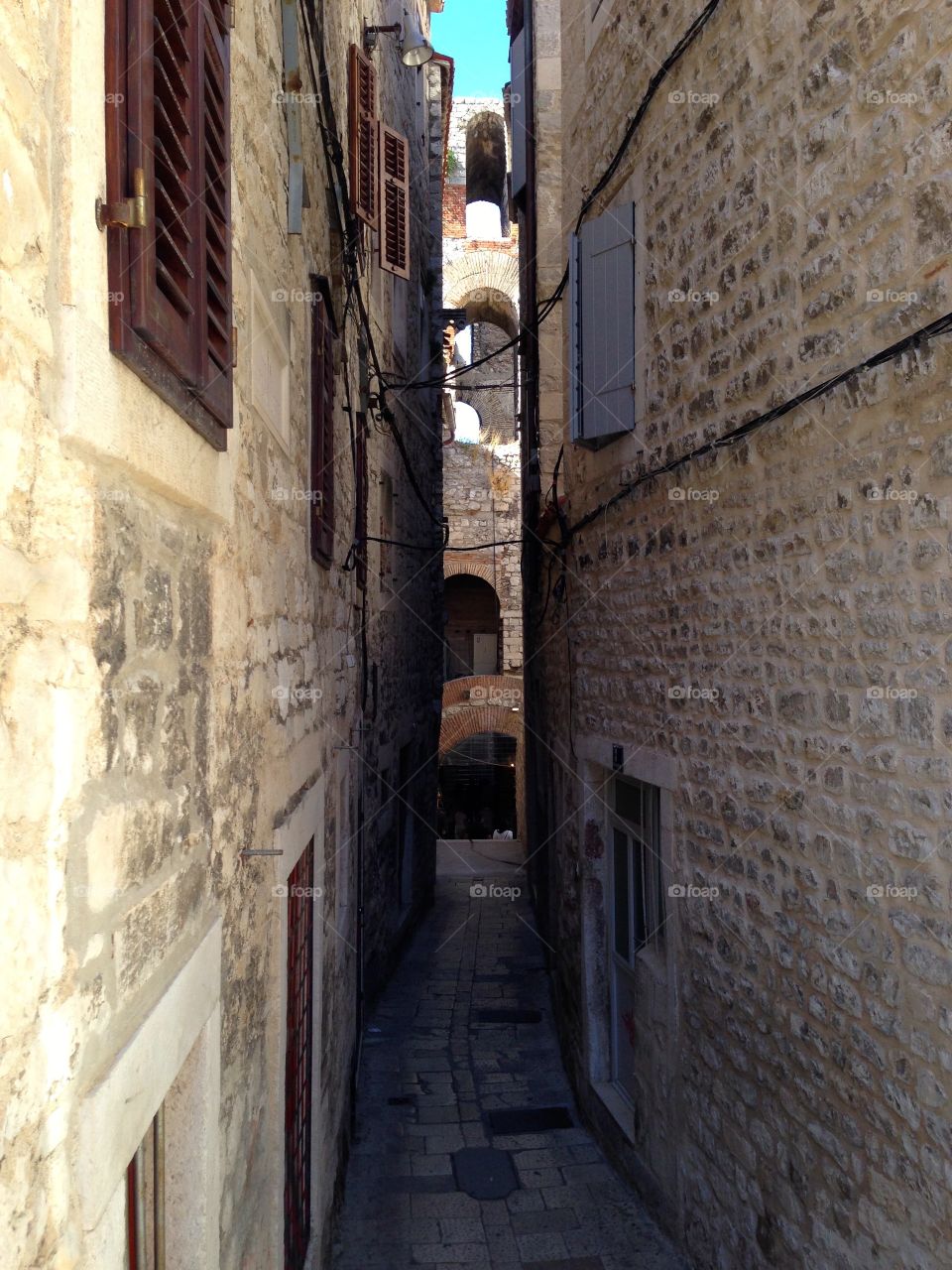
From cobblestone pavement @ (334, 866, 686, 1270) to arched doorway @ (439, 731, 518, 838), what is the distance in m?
11.5

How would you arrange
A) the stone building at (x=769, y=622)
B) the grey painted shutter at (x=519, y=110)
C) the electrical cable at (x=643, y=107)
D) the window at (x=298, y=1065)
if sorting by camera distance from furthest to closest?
the grey painted shutter at (x=519, y=110) < the electrical cable at (x=643, y=107) < the window at (x=298, y=1065) < the stone building at (x=769, y=622)

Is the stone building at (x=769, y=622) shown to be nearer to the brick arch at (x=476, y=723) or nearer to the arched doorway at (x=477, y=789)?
the brick arch at (x=476, y=723)

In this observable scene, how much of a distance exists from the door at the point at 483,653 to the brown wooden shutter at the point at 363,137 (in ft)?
63.0

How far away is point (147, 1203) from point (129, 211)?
79.1 inches

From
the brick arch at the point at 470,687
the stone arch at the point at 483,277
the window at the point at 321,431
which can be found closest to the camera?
the window at the point at 321,431

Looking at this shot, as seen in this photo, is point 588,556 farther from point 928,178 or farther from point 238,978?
point 238,978

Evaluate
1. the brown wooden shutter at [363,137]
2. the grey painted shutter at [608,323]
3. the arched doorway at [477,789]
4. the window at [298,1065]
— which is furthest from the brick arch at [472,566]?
the window at [298,1065]

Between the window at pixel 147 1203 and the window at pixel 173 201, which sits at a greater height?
the window at pixel 173 201

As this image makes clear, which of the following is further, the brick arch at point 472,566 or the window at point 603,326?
the brick arch at point 472,566

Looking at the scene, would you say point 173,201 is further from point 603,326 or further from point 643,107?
point 603,326

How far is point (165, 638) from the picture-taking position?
6.66 ft

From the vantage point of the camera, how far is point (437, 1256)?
5.11 m

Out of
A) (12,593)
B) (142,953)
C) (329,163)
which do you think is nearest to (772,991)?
(142,953)

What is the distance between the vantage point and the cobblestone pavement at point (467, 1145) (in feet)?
16.9
